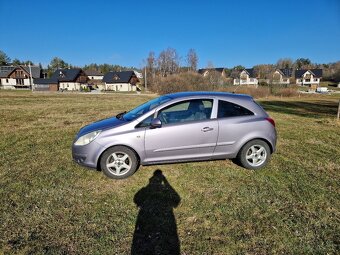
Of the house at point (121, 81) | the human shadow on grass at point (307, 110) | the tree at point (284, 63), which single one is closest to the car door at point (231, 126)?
the human shadow on grass at point (307, 110)

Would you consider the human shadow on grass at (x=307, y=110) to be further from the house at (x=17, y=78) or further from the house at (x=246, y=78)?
the house at (x=17, y=78)

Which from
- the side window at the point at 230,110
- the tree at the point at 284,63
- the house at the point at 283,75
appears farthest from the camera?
the tree at the point at 284,63

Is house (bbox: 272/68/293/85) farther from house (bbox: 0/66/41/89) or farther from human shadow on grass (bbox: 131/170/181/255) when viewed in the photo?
human shadow on grass (bbox: 131/170/181/255)

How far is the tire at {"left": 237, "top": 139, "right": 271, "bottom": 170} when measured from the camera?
4926 millimetres

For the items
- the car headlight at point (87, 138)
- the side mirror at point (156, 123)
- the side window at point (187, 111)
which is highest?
the side window at point (187, 111)

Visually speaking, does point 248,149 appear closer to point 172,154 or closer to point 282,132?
point 172,154

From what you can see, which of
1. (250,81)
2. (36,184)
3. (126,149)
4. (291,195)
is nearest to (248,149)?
(291,195)

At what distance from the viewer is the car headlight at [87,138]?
447cm

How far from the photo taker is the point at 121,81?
7044 centimetres

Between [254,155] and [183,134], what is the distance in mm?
1735

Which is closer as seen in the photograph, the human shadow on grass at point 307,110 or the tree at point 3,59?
the human shadow on grass at point 307,110

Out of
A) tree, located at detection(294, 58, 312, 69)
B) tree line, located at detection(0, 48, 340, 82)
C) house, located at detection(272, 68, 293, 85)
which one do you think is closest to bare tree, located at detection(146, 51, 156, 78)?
tree line, located at detection(0, 48, 340, 82)

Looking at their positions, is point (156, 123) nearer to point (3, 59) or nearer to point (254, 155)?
point (254, 155)

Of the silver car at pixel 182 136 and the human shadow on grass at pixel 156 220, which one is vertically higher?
the silver car at pixel 182 136
